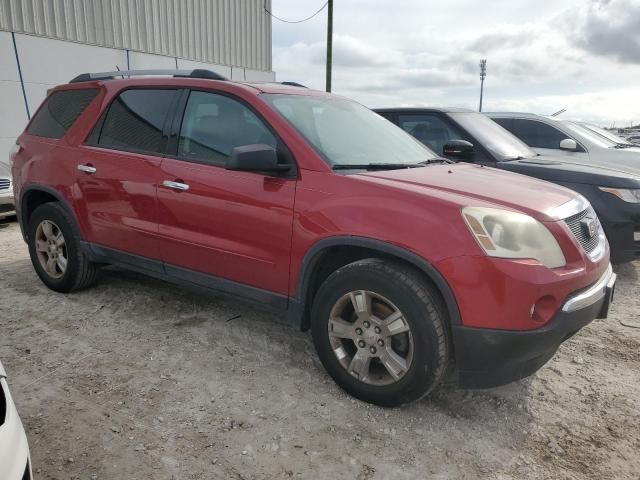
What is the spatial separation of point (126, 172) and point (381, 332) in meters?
2.18

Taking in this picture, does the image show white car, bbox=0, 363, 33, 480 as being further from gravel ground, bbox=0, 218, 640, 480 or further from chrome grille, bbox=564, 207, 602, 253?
chrome grille, bbox=564, 207, 602, 253

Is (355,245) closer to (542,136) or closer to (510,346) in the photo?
(510,346)

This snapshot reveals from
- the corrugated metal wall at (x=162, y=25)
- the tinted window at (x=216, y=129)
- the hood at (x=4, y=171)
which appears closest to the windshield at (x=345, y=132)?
the tinted window at (x=216, y=129)

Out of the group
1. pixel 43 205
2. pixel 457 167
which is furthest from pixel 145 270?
pixel 457 167

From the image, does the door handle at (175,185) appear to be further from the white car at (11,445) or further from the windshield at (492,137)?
the windshield at (492,137)

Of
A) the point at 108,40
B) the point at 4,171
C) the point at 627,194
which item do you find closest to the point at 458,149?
the point at 627,194

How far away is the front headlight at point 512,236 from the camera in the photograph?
7.80 feet

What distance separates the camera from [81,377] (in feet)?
9.84

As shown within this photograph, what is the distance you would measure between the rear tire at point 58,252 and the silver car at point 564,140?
581cm

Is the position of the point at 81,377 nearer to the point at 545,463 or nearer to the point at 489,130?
the point at 545,463

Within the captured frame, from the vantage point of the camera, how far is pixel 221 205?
3.13 m

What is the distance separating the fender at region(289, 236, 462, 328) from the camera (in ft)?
7.98

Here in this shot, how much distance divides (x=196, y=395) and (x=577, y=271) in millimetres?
2121

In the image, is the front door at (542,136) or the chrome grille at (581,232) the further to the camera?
the front door at (542,136)
